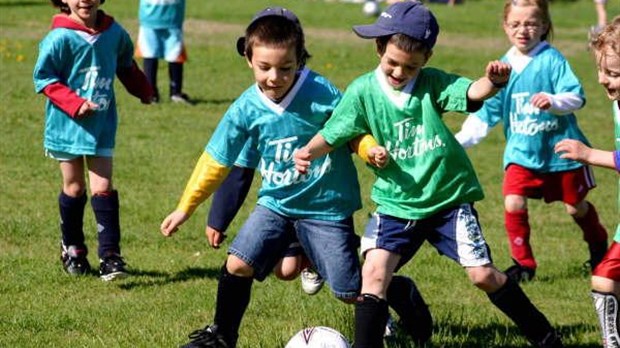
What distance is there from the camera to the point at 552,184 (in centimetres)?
834

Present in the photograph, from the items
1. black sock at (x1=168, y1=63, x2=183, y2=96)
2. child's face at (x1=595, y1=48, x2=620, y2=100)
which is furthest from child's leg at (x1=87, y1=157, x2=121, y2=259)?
black sock at (x1=168, y1=63, x2=183, y2=96)

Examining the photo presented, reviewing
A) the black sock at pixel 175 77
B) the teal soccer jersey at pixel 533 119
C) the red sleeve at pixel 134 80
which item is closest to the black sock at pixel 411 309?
the teal soccer jersey at pixel 533 119

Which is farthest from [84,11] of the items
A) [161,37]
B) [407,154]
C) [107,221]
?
[161,37]

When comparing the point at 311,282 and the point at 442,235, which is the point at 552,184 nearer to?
the point at 311,282

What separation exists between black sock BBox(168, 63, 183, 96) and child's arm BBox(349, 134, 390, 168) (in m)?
9.44

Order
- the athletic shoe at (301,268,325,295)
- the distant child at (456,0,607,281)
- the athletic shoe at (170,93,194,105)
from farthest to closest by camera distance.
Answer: the athletic shoe at (170,93,194,105)
the distant child at (456,0,607,281)
the athletic shoe at (301,268,325,295)

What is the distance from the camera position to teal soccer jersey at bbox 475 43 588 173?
817cm

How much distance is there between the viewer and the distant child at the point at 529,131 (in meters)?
8.09

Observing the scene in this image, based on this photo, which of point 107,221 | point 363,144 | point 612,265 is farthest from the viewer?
point 107,221

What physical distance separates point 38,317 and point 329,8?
2133 cm

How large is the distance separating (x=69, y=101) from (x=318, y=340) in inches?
101

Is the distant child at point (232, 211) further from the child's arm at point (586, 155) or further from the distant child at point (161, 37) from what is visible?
the distant child at point (161, 37)

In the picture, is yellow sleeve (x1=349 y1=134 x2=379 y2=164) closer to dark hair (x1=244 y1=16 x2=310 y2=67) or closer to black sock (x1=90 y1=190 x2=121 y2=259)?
dark hair (x1=244 y1=16 x2=310 y2=67)

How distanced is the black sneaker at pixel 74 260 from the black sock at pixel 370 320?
2.64m
